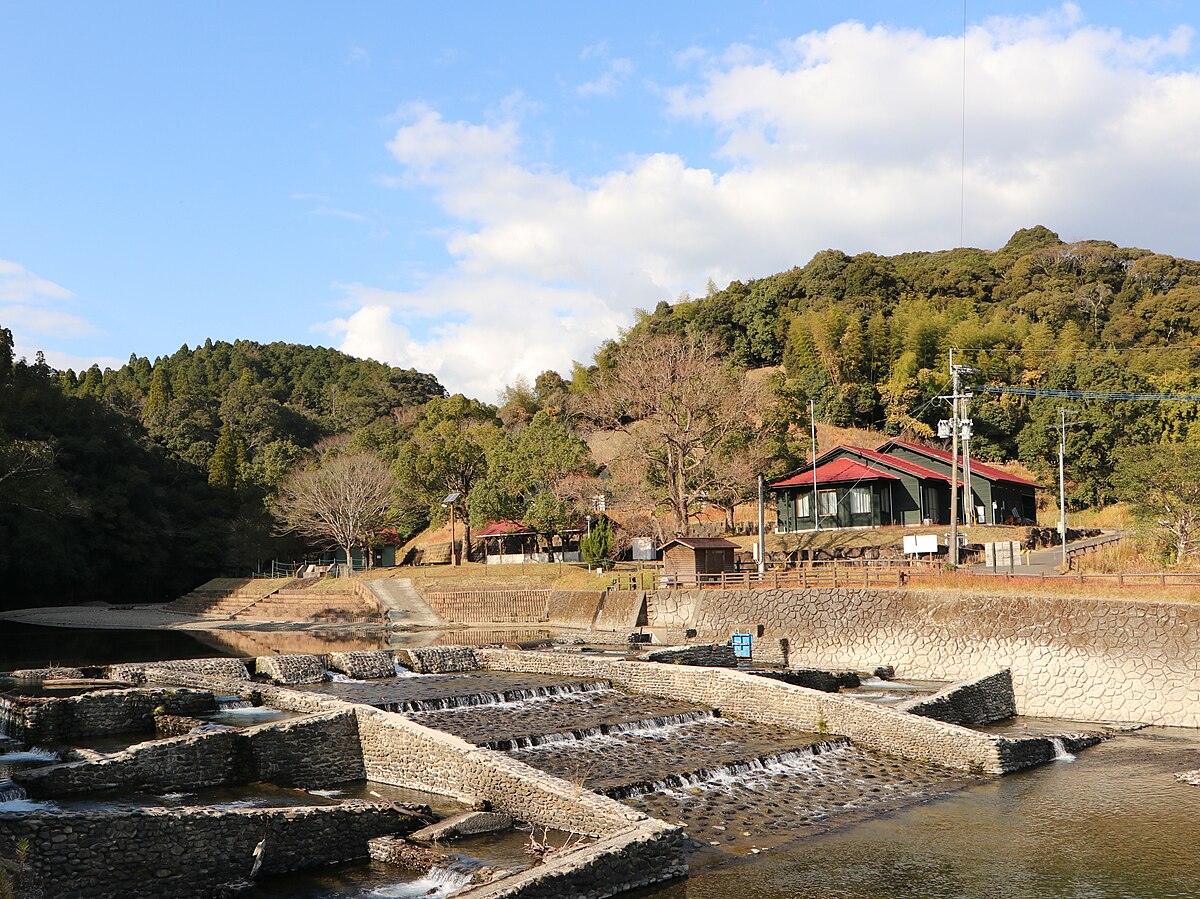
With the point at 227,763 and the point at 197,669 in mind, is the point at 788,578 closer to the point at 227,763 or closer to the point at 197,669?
the point at 197,669

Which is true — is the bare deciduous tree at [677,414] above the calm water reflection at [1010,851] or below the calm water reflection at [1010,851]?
above

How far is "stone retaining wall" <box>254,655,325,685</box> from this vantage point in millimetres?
27297

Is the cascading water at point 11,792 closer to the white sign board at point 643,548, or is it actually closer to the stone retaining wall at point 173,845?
the stone retaining wall at point 173,845

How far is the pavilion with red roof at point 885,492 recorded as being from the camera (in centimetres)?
5206

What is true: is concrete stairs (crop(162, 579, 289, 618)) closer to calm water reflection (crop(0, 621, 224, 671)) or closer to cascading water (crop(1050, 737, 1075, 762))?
calm water reflection (crop(0, 621, 224, 671))

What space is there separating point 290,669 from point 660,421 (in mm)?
25022

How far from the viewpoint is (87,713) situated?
21078 millimetres

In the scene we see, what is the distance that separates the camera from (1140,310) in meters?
84.6

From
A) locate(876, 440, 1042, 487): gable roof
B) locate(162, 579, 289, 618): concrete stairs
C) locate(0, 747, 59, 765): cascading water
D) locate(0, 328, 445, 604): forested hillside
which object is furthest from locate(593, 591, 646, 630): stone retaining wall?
locate(0, 328, 445, 604): forested hillside

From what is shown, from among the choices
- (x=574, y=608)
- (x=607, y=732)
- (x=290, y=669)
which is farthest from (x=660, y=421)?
(x=607, y=732)

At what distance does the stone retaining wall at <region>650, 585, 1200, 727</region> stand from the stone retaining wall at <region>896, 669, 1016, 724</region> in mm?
605

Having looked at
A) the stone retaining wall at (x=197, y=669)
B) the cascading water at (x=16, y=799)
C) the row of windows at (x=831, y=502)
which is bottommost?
the cascading water at (x=16, y=799)

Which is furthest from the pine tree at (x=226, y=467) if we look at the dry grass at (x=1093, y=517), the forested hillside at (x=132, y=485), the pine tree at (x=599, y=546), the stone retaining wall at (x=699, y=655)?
the dry grass at (x=1093, y=517)

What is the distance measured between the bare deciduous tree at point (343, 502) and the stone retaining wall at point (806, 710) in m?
32.4
